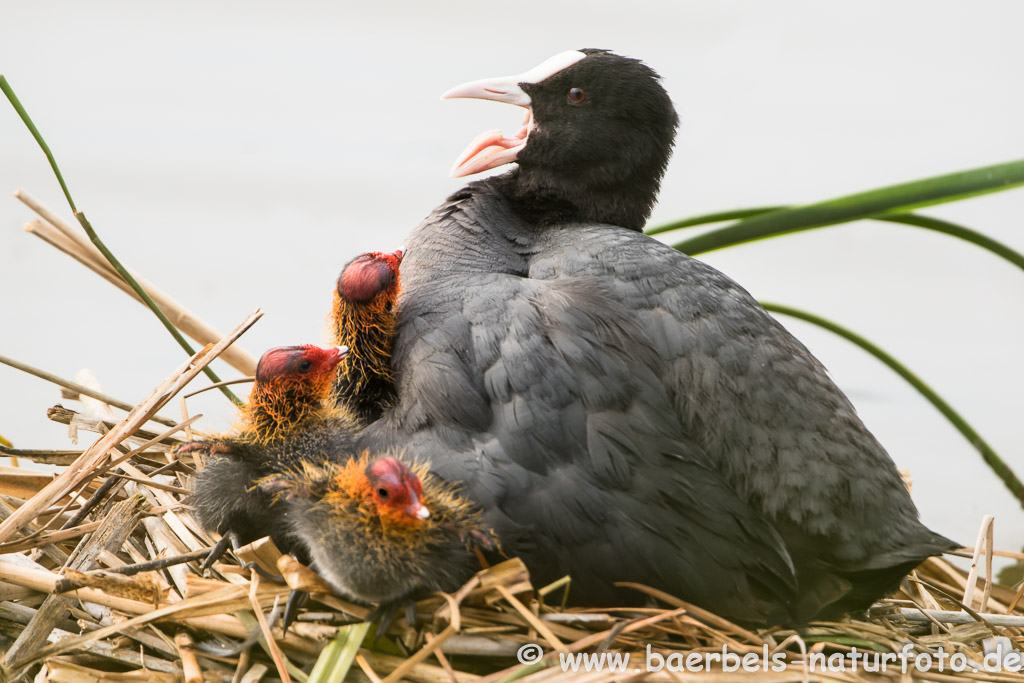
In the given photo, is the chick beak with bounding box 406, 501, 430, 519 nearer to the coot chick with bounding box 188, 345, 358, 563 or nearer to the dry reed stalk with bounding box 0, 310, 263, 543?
the coot chick with bounding box 188, 345, 358, 563

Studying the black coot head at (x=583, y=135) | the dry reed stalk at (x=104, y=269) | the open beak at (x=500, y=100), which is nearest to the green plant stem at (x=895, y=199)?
the black coot head at (x=583, y=135)

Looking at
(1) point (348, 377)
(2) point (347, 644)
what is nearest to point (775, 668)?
(2) point (347, 644)

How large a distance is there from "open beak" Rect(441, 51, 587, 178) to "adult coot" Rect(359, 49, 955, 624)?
0.24 metres

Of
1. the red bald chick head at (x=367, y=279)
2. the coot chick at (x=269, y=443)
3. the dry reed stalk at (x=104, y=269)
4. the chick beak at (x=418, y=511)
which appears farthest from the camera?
the dry reed stalk at (x=104, y=269)

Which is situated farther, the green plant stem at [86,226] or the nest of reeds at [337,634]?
the green plant stem at [86,226]

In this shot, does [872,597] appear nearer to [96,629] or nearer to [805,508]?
[805,508]

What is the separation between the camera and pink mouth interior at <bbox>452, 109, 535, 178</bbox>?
166cm

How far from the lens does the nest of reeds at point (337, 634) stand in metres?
1.08

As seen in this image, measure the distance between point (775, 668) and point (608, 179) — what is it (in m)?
0.88

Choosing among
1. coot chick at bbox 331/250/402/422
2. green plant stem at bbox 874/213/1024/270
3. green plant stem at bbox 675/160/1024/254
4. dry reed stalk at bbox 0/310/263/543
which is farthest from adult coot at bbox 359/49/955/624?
green plant stem at bbox 874/213/1024/270

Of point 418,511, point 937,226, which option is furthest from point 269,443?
point 937,226

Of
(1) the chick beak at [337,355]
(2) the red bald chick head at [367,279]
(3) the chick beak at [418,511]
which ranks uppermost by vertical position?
(2) the red bald chick head at [367,279]

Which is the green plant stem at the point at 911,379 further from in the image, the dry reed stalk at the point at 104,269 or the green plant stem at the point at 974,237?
the dry reed stalk at the point at 104,269

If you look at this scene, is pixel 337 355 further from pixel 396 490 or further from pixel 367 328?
pixel 396 490
